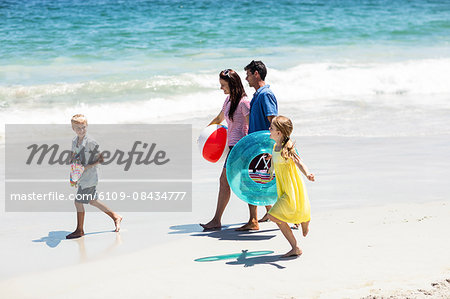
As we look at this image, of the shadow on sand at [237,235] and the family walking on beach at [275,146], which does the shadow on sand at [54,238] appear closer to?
the shadow on sand at [237,235]

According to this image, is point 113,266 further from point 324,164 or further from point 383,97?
point 383,97

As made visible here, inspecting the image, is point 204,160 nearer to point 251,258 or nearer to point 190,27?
point 251,258

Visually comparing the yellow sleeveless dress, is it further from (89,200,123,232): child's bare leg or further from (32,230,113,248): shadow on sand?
(32,230,113,248): shadow on sand

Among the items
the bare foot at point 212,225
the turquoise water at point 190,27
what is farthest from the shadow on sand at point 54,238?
the turquoise water at point 190,27

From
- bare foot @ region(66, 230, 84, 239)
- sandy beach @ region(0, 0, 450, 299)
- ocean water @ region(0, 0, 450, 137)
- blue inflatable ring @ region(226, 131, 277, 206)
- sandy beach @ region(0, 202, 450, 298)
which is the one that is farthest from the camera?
ocean water @ region(0, 0, 450, 137)

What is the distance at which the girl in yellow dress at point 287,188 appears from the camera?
4855 mm

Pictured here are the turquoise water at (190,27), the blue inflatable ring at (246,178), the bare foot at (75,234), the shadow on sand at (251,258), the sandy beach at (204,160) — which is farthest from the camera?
the turquoise water at (190,27)

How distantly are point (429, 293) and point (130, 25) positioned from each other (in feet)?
63.7

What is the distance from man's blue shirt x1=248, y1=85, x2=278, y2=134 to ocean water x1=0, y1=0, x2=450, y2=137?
4.65m

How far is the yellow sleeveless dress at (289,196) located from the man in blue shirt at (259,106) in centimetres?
62

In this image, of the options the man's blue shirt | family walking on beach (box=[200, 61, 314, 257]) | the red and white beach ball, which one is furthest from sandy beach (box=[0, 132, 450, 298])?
the man's blue shirt

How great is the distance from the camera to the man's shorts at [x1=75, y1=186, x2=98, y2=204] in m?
5.62

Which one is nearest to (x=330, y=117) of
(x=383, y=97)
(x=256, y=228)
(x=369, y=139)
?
(x=369, y=139)

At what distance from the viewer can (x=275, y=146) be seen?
504 centimetres
